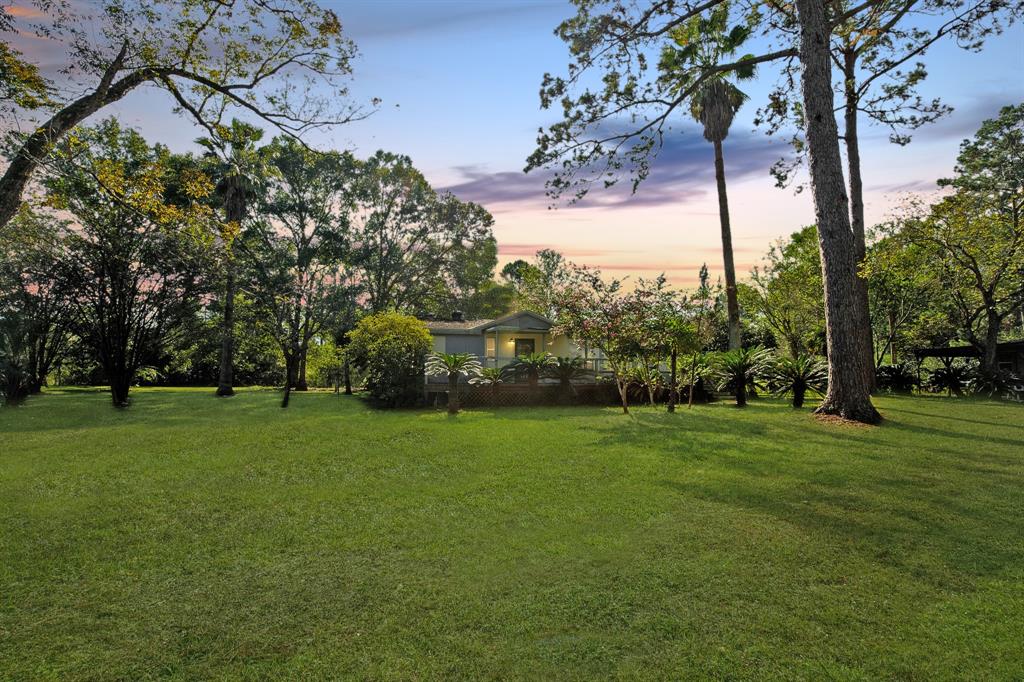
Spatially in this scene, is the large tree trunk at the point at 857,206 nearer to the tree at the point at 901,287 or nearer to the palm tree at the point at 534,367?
the tree at the point at 901,287

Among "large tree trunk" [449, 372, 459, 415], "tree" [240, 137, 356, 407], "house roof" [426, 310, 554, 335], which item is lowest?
"large tree trunk" [449, 372, 459, 415]

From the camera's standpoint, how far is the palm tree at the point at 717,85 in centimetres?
1240

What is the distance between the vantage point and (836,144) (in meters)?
10.7

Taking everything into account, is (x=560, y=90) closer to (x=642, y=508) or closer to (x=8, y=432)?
(x=642, y=508)

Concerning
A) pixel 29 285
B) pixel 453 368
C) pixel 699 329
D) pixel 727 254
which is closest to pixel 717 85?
pixel 727 254

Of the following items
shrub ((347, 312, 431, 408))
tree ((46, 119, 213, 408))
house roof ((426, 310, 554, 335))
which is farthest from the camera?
house roof ((426, 310, 554, 335))

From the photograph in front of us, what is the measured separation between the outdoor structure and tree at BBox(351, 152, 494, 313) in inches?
987

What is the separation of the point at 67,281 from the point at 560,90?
669 inches

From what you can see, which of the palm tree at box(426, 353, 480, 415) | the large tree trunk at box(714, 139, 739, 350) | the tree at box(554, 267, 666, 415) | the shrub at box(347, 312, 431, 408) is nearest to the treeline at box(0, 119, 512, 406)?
the shrub at box(347, 312, 431, 408)

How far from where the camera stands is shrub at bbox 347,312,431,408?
14.4m

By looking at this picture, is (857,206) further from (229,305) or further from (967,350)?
(229,305)

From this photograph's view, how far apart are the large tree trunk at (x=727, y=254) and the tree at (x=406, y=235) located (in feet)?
56.6

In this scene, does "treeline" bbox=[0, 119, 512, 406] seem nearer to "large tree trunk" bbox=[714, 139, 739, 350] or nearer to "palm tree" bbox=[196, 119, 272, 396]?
"palm tree" bbox=[196, 119, 272, 396]

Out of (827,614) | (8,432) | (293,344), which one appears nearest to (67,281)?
(293,344)
